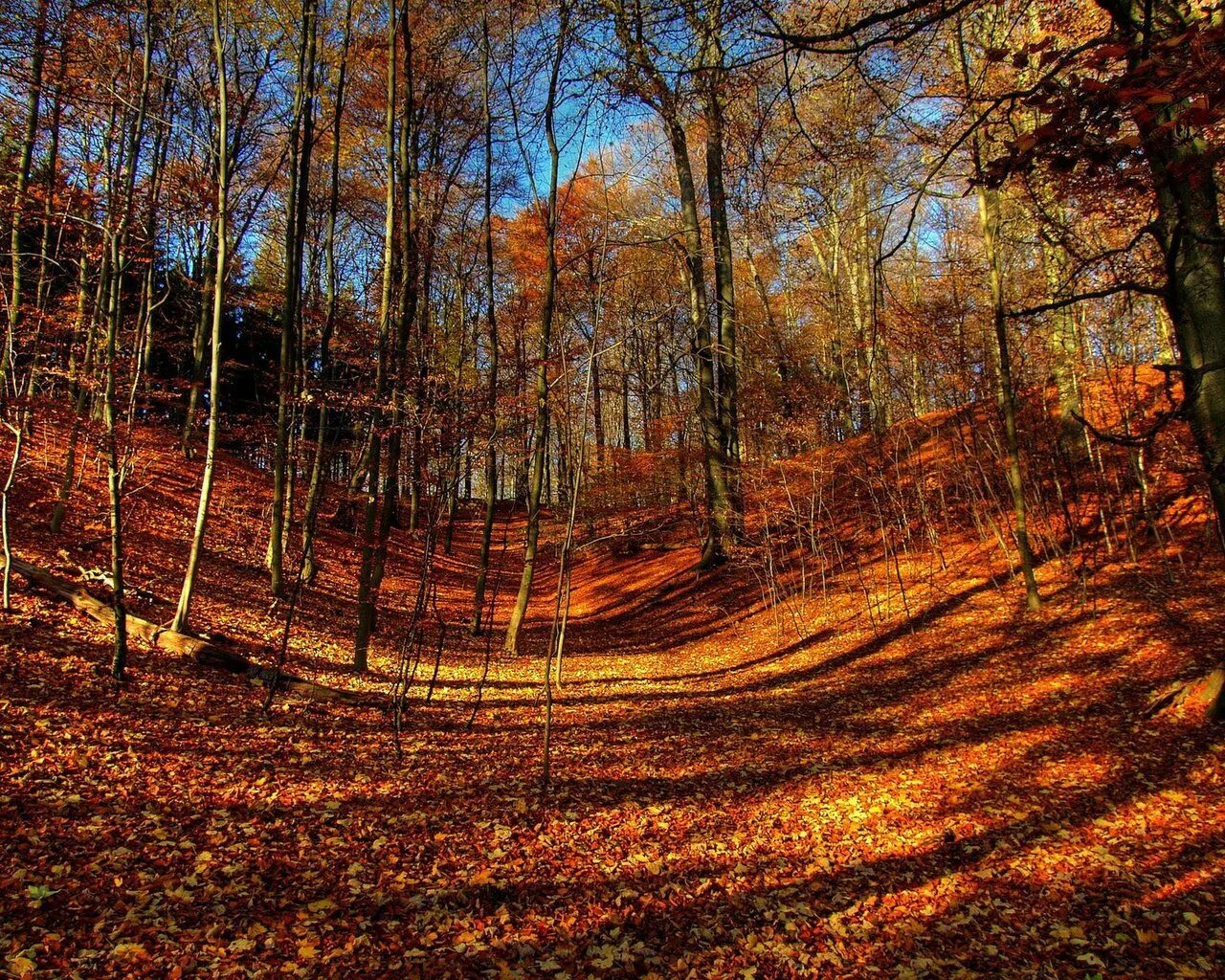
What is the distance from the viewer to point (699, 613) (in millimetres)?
13664

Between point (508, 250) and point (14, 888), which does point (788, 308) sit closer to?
point (508, 250)

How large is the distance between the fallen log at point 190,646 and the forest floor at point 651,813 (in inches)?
7.5

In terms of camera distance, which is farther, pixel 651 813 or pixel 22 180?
pixel 22 180

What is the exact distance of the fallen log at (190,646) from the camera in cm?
688

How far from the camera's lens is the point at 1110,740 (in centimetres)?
519

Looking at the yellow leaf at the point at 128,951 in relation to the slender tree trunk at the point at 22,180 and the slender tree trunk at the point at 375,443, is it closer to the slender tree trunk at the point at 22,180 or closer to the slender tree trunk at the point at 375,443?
the slender tree trunk at the point at 375,443

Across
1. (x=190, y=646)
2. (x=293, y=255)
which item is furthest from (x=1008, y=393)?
(x=293, y=255)

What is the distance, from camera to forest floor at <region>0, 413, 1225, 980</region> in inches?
130

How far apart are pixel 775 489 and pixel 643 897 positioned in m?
9.24

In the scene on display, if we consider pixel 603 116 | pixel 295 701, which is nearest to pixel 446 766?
pixel 295 701

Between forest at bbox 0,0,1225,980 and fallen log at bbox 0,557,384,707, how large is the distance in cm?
6

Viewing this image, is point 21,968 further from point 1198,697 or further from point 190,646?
point 1198,697

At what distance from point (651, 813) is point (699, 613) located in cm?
883

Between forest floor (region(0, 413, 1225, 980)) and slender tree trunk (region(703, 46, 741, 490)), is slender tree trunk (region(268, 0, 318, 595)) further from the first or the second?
slender tree trunk (region(703, 46, 741, 490))
